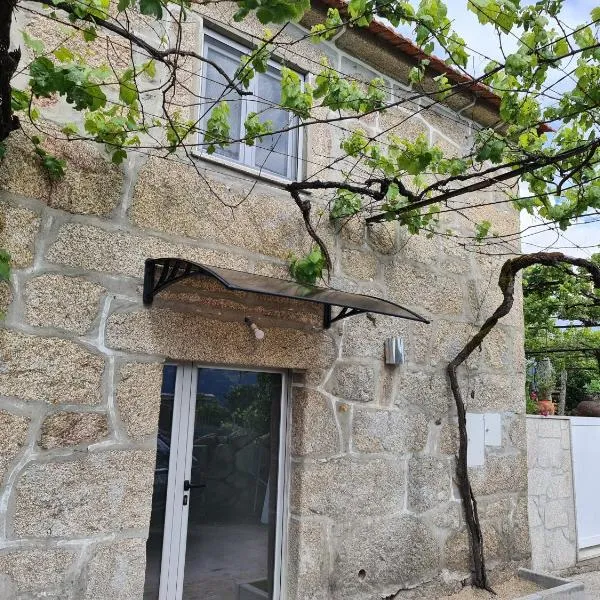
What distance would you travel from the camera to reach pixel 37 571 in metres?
2.45

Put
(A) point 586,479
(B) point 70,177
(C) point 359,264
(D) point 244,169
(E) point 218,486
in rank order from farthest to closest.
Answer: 1. (A) point 586,479
2. (C) point 359,264
3. (D) point 244,169
4. (E) point 218,486
5. (B) point 70,177

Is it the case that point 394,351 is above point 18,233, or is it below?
below

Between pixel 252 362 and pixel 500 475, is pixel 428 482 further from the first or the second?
pixel 252 362

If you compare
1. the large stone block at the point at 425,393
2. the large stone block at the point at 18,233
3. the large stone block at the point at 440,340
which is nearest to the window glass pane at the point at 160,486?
the large stone block at the point at 18,233

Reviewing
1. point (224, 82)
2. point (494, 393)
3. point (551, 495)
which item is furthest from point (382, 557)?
point (224, 82)

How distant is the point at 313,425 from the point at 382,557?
1065 millimetres

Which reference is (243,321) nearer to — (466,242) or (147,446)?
(147,446)

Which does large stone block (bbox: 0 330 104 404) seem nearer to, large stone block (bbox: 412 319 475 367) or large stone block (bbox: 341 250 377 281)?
large stone block (bbox: 341 250 377 281)

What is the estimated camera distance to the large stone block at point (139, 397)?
2803 mm

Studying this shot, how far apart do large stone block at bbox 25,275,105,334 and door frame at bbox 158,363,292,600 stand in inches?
26.6

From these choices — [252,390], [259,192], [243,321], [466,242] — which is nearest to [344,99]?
[259,192]

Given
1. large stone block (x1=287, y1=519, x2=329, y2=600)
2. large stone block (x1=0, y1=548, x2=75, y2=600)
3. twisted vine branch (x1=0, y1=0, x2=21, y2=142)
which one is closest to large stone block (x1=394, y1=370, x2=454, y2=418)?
large stone block (x1=287, y1=519, x2=329, y2=600)

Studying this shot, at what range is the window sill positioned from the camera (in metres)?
3.31

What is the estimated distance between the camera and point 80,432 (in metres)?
2.65
